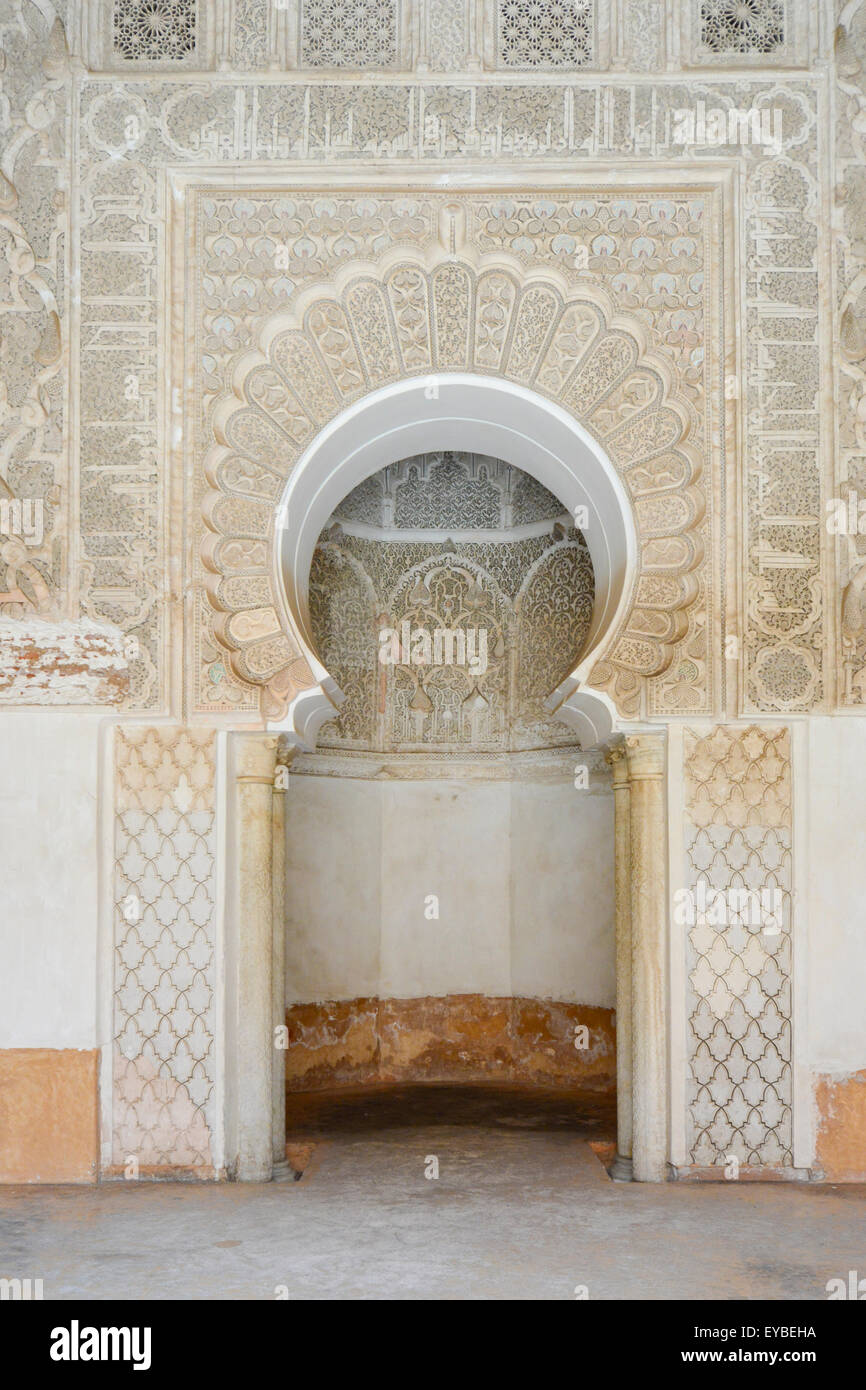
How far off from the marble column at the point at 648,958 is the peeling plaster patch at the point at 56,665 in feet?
7.15

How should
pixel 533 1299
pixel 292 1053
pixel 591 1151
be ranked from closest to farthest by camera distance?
pixel 533 1299, pixel 591 1151, pixel 292 1053

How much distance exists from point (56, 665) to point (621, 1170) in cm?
316

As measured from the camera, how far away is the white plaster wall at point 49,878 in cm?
566

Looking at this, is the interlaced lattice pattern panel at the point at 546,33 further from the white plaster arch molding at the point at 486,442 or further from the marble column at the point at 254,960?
the marble column at the point at 254,960

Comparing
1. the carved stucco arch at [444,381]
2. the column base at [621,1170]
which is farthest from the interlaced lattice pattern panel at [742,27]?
the column base at [621,1170]

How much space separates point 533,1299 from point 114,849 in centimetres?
254

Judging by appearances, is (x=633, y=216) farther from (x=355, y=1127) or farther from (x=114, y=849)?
(x=355, y=1127)

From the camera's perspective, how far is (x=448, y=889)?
8.63 meters

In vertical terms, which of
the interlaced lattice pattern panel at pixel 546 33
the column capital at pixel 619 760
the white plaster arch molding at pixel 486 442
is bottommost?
the column capital at pixel 619 760

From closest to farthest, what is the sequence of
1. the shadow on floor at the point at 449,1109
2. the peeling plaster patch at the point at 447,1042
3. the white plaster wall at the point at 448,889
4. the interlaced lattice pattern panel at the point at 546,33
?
the interlaced lattice pattern panel at the point at 546,33, the shadow on floor at the point at 449,1109, the peeling plaster patch at the point at 447,1042, the white plaster wall at the point at 448,889

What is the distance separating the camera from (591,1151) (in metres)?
6.41

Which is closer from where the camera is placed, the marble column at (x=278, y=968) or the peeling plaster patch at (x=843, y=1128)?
the peeling plaster patch at (x=843, y=1128)

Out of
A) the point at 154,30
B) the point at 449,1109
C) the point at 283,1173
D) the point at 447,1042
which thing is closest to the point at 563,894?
the point at 447,1042

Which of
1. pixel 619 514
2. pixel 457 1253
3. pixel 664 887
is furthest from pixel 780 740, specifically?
pixel 457 1253
